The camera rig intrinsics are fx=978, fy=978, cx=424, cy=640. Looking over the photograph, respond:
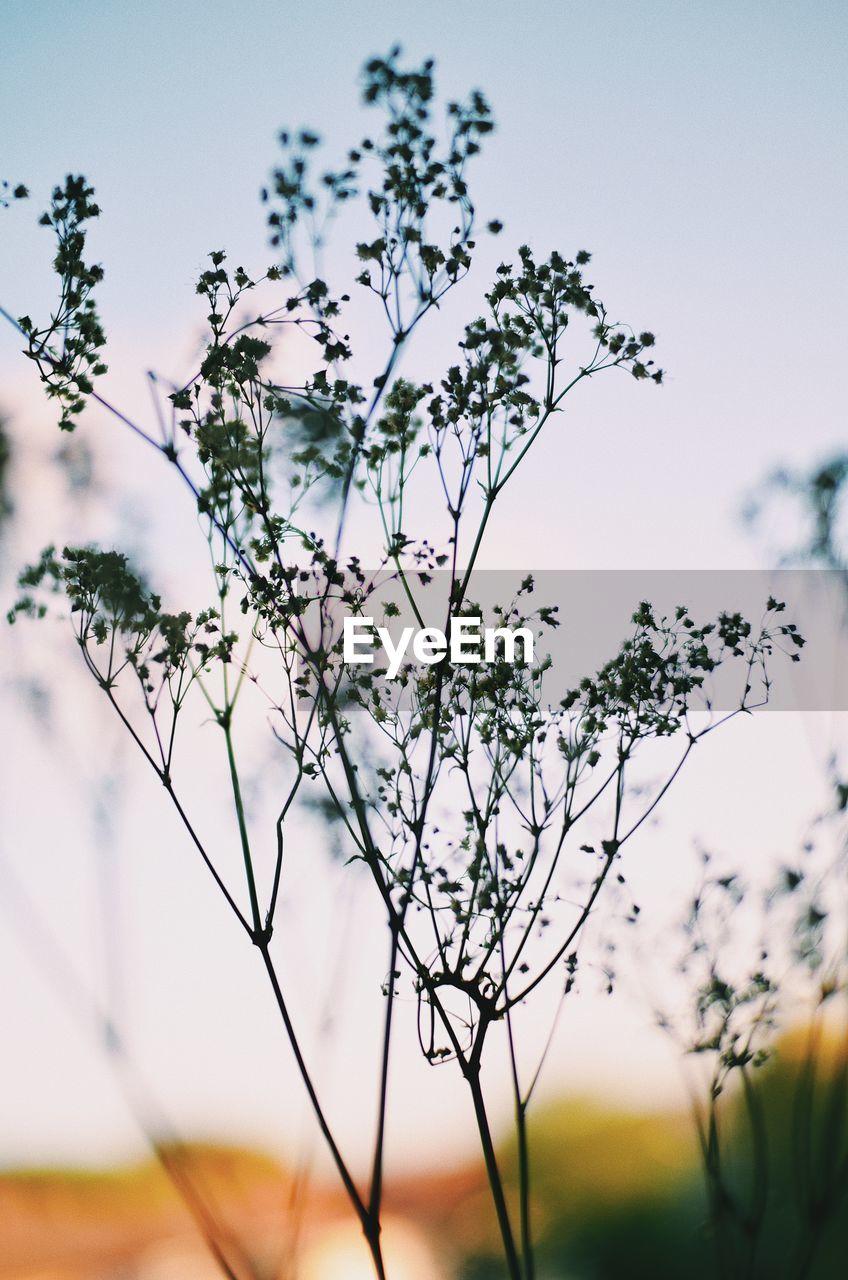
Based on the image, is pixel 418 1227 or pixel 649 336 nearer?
pixel 649 336

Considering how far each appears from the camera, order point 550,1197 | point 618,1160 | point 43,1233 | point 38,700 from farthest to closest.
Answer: point 618,1160, point 550,1197, point 43,1233, point 38,700

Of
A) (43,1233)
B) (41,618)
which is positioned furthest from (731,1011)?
(43,1233)

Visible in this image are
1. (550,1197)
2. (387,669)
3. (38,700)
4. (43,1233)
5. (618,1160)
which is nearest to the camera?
(387,669)

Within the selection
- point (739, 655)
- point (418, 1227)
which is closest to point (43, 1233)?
point (418, 1227)

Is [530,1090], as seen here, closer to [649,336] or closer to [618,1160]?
[649,336]

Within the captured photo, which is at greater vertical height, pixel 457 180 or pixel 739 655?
pixel 457 180

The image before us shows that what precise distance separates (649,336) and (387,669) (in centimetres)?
Answer: 212

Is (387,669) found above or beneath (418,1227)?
above

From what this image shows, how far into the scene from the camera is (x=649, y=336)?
16.0ft

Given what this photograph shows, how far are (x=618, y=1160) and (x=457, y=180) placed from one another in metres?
9.37

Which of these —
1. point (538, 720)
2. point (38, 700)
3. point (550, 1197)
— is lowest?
point (550, 1197)

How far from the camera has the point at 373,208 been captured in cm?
474

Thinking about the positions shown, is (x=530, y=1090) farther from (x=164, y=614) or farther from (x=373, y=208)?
(x=373, y=208)

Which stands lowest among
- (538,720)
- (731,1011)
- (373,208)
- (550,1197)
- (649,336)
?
(550,1197)
